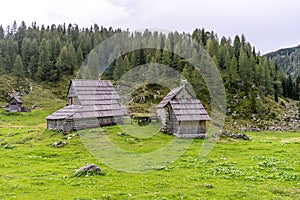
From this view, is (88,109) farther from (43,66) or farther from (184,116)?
(43,66)

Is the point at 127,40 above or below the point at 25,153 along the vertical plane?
above

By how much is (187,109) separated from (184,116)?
1.79 meters

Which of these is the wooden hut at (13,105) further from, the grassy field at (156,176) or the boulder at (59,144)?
the boulder at (59,144)

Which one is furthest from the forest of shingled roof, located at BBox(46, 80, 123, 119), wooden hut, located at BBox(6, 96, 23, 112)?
shingled roof, located at BBox(46, 80, 123, 119)

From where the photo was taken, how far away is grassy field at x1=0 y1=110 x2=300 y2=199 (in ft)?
51.7

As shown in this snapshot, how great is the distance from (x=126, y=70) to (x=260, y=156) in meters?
78.9

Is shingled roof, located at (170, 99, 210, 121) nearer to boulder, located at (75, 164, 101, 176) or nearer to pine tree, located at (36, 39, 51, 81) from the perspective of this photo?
boulder, located at (75, 164, 101, 176)

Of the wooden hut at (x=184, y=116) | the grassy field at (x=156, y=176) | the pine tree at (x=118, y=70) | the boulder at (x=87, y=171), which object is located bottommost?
the grassy field at (x=156, y=176)

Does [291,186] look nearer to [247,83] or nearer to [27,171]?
[27,171]

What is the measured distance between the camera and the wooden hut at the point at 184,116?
41.0 m

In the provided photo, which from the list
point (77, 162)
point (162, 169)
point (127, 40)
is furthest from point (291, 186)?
point (127, 40)

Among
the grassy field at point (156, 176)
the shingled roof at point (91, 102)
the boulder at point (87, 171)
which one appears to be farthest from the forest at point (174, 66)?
the boulder at point (87, 171)

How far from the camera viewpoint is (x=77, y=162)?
2516cm

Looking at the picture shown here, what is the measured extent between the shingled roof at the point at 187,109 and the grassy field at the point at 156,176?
8.14m
